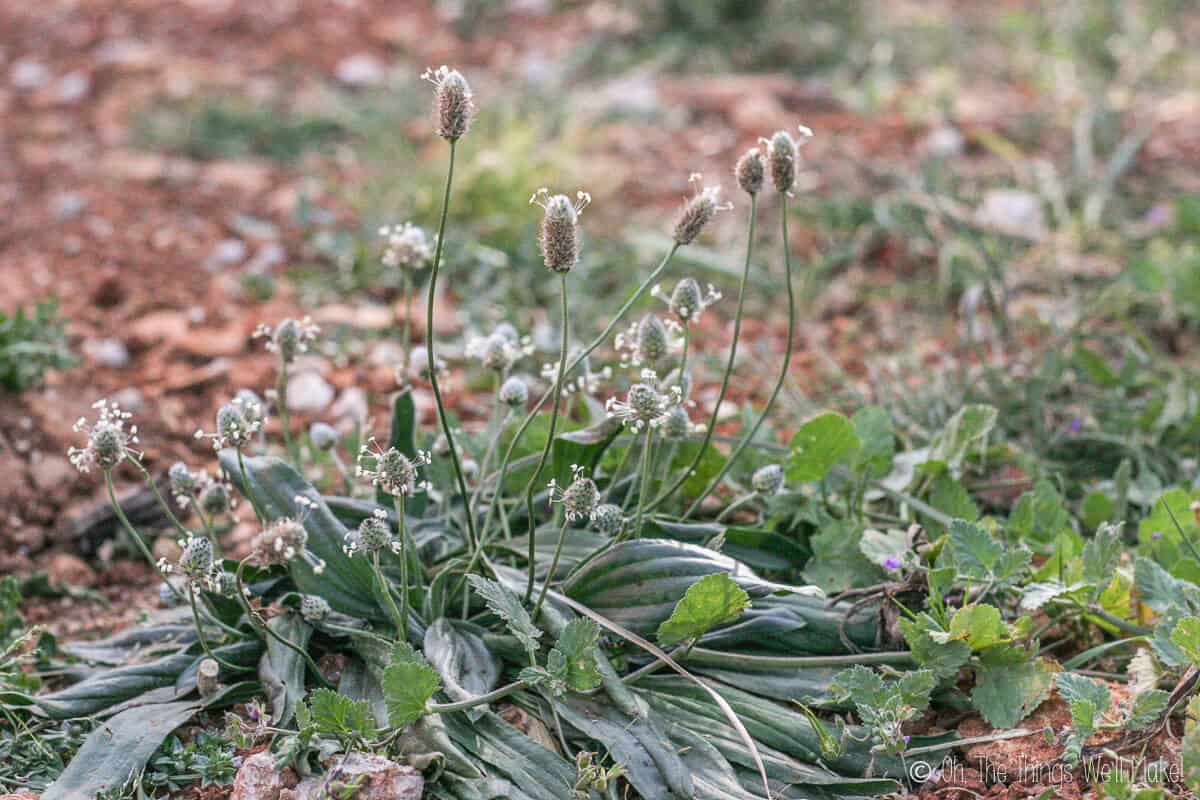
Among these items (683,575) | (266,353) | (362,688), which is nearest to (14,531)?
(266,353)

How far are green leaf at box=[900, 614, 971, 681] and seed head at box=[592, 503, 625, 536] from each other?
1.47 feet

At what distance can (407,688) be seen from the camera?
1765 millimetres

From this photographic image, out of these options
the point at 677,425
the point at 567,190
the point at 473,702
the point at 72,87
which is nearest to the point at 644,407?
the point at 677,425

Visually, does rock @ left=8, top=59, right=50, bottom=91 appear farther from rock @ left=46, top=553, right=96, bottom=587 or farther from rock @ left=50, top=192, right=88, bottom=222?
rock @ left=46, top=553, right=96, bottom=587

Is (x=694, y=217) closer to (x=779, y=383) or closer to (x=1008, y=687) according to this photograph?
(x=779, y=383)

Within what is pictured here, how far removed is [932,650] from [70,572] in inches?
65.9

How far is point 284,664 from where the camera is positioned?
199 cm

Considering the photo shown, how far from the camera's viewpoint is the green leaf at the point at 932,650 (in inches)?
75.8

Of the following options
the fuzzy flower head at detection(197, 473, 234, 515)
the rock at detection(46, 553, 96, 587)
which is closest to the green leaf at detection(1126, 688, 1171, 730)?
the fuzzy flower head at detection(197, 473, 234, 515)

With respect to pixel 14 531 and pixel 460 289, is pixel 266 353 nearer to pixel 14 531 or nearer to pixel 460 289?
pixel 460 289

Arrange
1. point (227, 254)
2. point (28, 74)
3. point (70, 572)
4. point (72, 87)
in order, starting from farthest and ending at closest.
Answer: point (28, 74) < point (72, 87) < point (227, 254) < point (70, 572)

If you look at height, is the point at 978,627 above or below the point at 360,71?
below

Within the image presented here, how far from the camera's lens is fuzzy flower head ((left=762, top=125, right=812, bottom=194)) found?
6.18ft

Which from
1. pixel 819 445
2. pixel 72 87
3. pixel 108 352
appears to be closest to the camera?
pixel 819 445
